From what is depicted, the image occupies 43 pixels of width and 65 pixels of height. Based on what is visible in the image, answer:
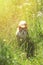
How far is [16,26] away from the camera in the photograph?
10.5 ft

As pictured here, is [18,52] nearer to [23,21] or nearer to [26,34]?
[26,34]

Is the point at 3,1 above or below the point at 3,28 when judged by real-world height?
above

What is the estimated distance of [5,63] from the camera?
2602 mm

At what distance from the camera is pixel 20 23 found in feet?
10.4

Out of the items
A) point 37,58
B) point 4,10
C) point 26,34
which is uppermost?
point 4,10

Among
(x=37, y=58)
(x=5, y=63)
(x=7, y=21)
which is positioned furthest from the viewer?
(x=7, y=21)

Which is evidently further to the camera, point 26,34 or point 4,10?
point 4,10

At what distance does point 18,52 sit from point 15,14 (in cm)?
65

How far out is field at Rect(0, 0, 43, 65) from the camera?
2.65 metres

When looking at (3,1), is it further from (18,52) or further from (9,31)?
(18,52)

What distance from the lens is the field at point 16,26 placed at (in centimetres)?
265

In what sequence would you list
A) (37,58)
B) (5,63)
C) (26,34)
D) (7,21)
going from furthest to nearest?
(7,21), (26,34), (37,58), (5,63)

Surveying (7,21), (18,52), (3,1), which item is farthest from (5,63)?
(3,1)

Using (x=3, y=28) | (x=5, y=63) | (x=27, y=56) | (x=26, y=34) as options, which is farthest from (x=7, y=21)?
(x=5, y=63)
